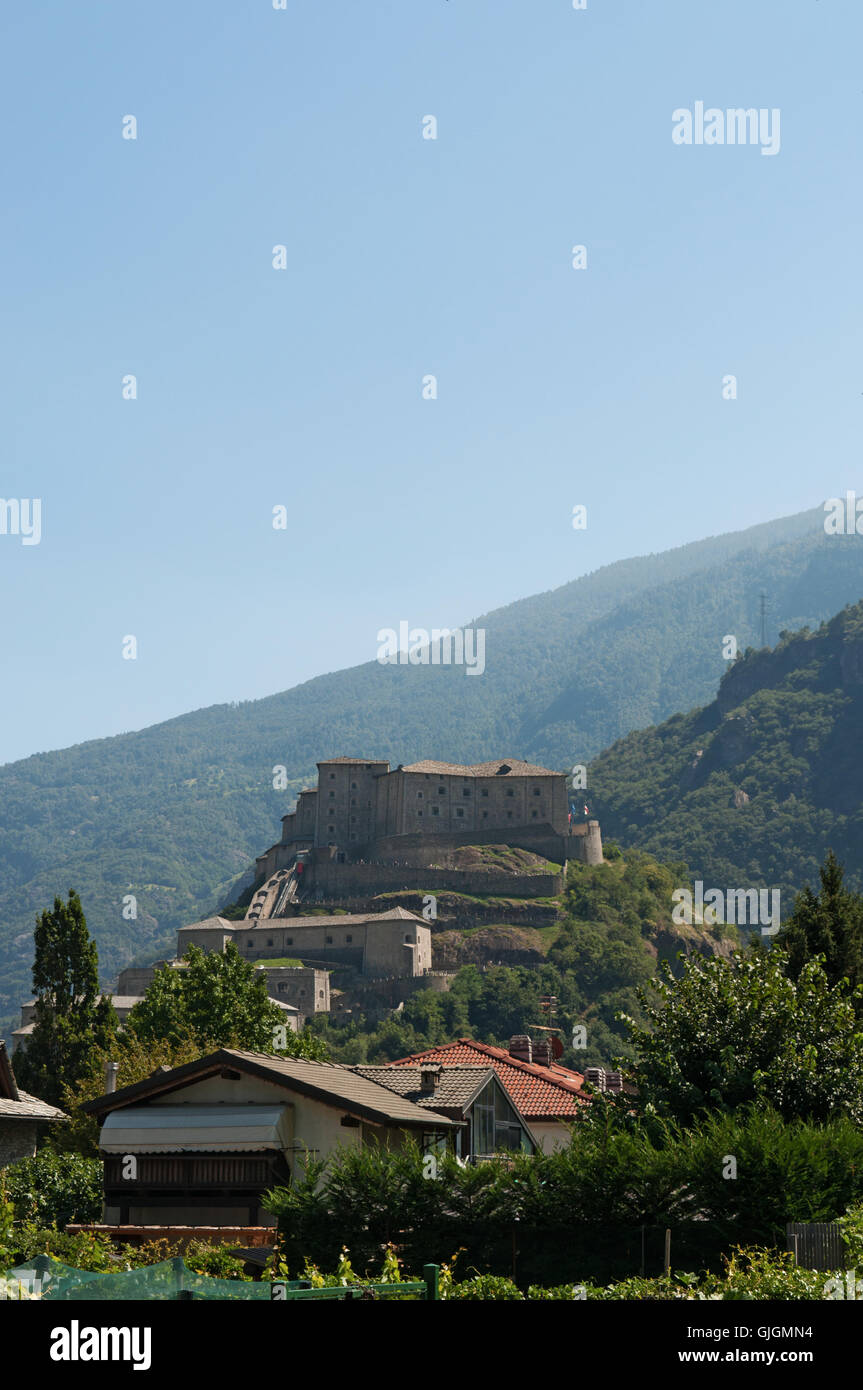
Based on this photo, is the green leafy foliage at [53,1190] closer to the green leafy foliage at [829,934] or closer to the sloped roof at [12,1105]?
the sloped roof at [12,1105]

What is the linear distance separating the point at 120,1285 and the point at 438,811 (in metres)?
148

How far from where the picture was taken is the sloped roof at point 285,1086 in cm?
2875

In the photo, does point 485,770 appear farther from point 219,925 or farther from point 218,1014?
point 218,1014

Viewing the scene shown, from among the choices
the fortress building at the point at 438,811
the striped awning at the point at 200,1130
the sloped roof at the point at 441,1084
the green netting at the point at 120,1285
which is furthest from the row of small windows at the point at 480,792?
the green netting at the point at 120,1285

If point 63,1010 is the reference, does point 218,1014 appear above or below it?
below

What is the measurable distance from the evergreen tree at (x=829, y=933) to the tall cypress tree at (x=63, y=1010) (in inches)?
1107

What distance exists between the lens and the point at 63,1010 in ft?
184

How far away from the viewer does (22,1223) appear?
30469mm

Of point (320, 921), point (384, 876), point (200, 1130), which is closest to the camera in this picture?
point (200, 1130)

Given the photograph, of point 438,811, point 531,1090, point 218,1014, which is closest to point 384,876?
point 438,811

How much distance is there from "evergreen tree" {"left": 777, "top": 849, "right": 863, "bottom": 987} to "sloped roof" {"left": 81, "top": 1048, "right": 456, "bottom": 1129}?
→ 37.4 feet
